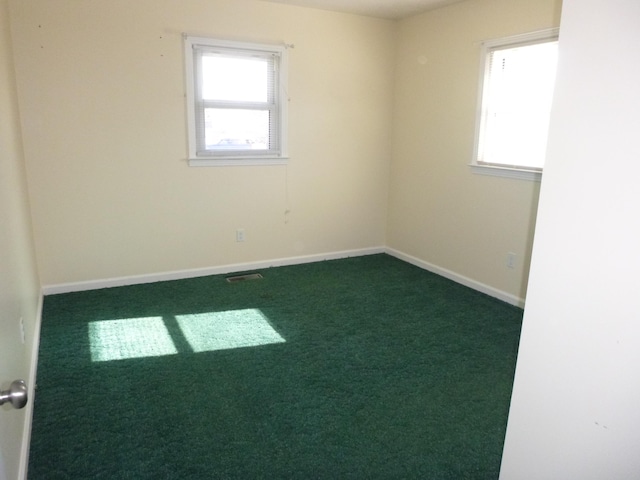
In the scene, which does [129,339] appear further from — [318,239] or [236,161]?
[318,239]

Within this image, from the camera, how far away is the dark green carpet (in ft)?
6.97

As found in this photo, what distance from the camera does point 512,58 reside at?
3.89m

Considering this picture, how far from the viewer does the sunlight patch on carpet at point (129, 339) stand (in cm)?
304

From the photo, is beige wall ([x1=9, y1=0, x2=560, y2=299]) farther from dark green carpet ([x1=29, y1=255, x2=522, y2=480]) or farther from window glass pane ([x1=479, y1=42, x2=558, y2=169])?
dark green carpet ([x1=29, y1=255, x2=522, y2=480])

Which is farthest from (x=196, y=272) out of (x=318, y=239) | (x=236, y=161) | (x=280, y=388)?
(x=280, y=388)

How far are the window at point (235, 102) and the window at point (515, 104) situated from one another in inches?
72.8

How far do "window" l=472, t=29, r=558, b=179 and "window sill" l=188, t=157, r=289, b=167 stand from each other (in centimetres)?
185

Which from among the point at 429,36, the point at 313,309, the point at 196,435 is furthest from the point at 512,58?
the point at 196,435

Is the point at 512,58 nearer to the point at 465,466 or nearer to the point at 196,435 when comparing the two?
the point at 465,466

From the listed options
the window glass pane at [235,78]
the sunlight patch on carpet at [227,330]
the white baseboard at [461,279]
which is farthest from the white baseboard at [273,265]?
the window glass pane at [235,78]

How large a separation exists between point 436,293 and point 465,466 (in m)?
2.24

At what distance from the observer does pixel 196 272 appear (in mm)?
4582

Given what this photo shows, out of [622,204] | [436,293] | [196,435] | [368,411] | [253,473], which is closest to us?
[622,204]

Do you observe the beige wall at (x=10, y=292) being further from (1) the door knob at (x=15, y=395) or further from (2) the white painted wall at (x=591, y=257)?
(2) the white painted wall at (x=591, y=257)
